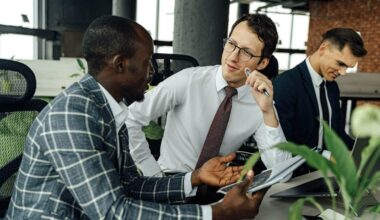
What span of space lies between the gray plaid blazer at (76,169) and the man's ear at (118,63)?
6 cm

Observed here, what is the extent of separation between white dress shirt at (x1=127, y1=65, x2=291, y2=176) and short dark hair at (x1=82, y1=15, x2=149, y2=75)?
651 millimetres

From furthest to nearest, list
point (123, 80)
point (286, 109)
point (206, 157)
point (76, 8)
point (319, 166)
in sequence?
point (76, 8), point (286, 109), point (206, 157), point (123, 80), point (319, 166)

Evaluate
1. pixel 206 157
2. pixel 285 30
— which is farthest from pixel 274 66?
pixel 285 30

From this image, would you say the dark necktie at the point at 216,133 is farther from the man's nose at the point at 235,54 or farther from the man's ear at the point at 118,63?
the man's ear at the point at 118,63

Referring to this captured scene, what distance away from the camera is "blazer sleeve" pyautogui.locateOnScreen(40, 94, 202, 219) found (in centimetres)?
84

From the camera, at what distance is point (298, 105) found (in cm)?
193

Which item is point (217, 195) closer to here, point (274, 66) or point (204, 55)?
point (274, 66)

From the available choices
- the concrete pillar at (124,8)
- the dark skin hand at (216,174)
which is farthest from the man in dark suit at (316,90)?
the concrete pillar at (124,8)

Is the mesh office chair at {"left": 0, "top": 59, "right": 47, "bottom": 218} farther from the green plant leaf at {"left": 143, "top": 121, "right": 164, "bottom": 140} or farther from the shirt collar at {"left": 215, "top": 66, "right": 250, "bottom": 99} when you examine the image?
the green plant leaf at {"left": 143, "top": 121, "right": 164, "bottom": 140}

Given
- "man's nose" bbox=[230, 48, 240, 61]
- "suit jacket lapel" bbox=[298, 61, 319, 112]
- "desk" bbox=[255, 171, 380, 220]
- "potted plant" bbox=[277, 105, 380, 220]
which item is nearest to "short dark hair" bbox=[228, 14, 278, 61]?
"man's nose" bbox=[230, 48, 240, 61]

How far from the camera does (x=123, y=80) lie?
103 cm

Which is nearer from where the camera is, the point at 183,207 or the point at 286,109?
the point at 183,207

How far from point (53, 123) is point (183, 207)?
0.35m

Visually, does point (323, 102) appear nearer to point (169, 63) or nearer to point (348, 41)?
point (348, 41)
